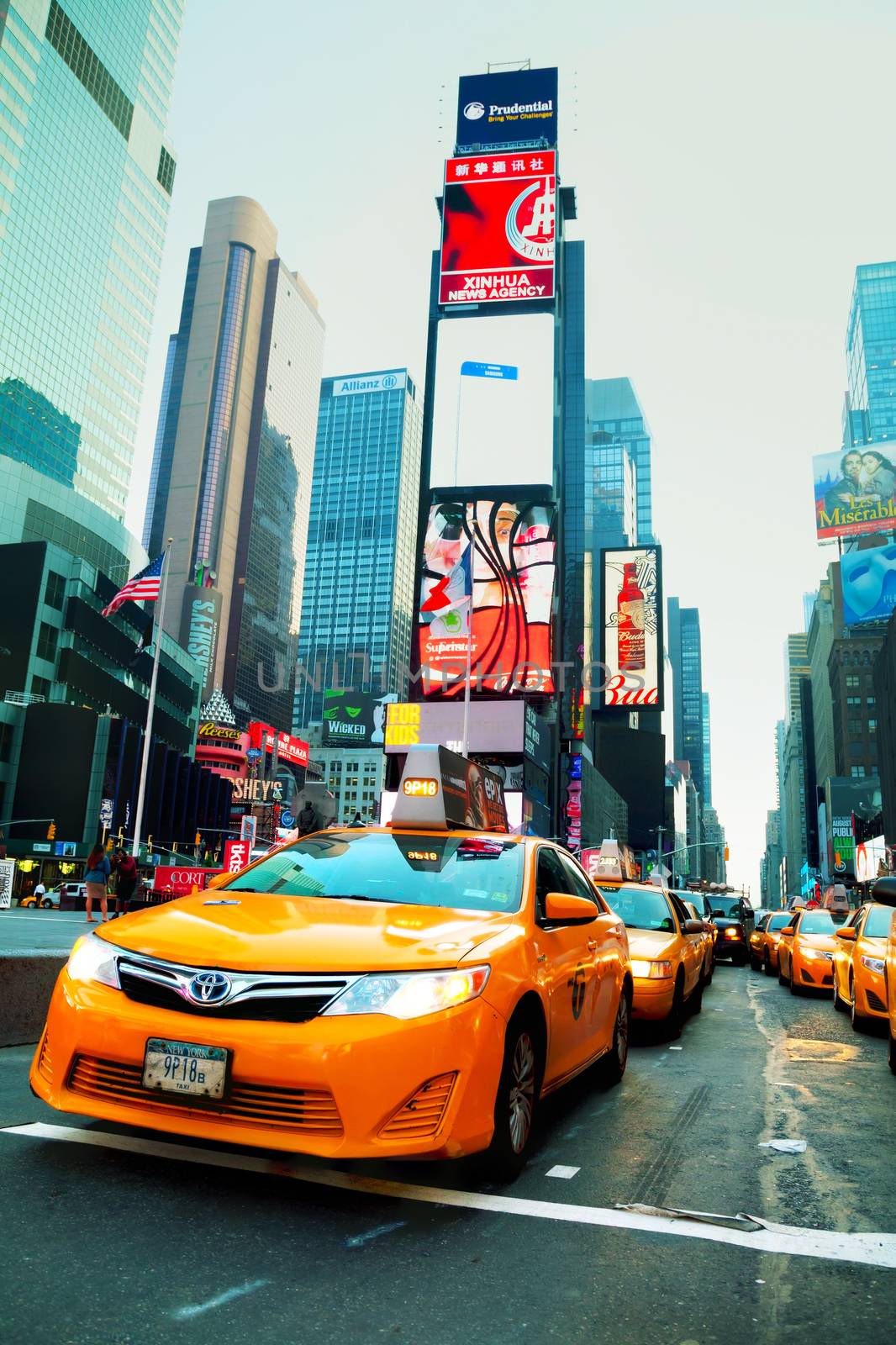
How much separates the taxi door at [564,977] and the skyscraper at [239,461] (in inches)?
6248

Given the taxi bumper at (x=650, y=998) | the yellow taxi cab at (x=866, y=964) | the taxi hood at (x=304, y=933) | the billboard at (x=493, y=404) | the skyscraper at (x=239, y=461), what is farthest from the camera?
the skyscraper at (x=239, y=461)

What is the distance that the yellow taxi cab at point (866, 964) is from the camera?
9.36 meters

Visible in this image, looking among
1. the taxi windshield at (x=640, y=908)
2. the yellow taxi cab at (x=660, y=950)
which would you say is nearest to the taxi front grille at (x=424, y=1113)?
the yellow taxi cab at (x=660, y=950)

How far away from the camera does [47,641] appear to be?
67.9m

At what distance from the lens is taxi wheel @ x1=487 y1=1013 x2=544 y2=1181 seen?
3.98m

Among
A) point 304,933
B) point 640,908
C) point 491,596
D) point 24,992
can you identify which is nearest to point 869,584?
point 491,596

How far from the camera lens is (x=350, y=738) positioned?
16175 cm

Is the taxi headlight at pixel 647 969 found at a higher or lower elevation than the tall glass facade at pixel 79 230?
lower

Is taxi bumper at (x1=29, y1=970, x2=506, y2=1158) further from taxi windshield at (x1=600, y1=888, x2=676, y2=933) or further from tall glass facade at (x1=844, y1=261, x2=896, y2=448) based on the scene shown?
tall glass facade at (x1=844, y1=261, x2=896, y2=448)

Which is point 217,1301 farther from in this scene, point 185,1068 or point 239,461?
point 239,461

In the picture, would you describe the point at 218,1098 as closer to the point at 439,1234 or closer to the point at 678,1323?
the point at 439,1234

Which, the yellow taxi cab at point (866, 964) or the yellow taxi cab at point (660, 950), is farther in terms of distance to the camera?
the yellow taxi cab at point (866, 964)

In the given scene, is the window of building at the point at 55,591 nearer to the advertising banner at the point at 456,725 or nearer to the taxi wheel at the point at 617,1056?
the advertising banner at the point at 456,725

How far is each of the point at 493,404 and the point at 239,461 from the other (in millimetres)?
111306
